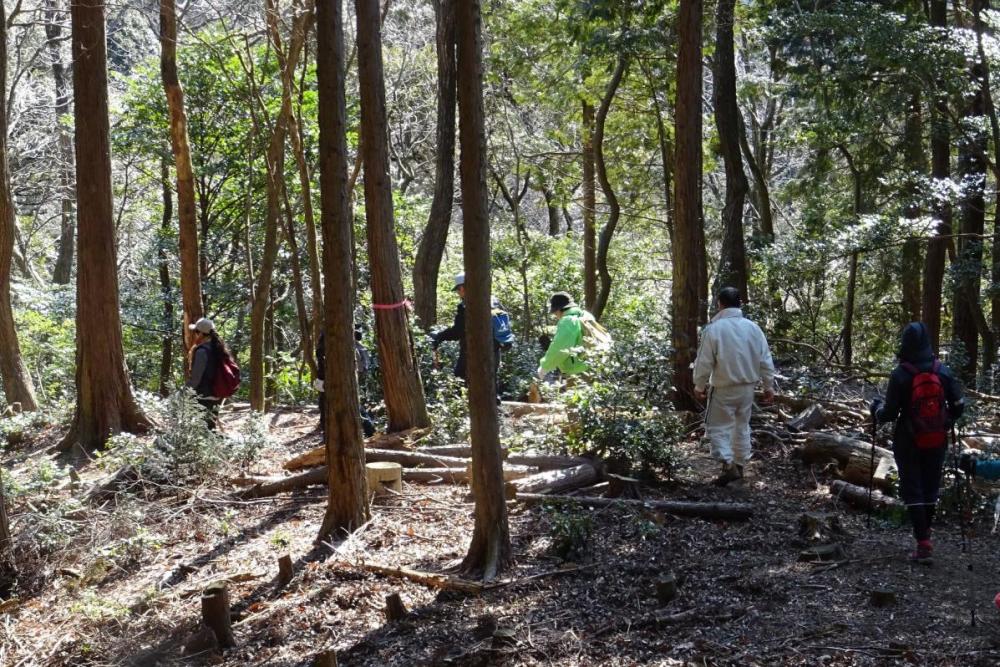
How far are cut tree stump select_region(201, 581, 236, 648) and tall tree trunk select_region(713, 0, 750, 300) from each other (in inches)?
438

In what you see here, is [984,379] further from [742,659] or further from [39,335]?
[39,335]

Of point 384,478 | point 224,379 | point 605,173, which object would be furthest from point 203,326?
point 605,173

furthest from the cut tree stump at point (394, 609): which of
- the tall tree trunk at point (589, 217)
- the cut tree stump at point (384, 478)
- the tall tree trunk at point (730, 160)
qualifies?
the tall tree trunk at point (589, 217)

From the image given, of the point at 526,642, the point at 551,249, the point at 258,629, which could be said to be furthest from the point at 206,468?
the point at 551,249

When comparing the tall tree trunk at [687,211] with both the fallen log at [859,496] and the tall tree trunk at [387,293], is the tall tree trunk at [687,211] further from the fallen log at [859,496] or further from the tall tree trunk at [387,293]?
the tall tree trunk at [387,293]

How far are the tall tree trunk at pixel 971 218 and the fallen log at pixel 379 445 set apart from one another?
7.92m

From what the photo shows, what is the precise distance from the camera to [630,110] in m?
21.6

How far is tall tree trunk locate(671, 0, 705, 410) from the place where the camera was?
12.1 m

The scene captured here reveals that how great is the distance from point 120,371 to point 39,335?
11.9 metres

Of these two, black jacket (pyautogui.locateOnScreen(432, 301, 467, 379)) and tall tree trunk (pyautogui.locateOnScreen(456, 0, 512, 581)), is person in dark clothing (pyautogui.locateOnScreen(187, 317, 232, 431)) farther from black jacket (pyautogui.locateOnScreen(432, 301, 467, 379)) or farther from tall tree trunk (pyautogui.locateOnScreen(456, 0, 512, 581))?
tall tree trunk (pyautogui.locateOnScreen(456, 0, 512, 581))

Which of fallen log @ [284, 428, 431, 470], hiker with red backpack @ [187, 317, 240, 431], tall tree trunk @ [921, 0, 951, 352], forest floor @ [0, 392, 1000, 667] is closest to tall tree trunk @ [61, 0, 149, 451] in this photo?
hiker with red backpack @ [187, 317, 240, 431]

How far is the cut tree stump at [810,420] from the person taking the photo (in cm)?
1093

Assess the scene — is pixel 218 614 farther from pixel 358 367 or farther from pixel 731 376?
pixel 731 376

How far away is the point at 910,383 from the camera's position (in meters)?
6.93
